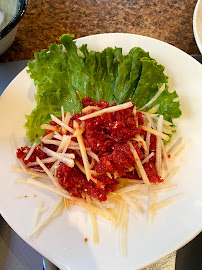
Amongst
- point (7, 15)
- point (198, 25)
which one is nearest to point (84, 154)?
point (198, 25)

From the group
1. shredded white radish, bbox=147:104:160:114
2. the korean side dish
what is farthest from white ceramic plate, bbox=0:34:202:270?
shredded white radish, bbox=147:104:160:114

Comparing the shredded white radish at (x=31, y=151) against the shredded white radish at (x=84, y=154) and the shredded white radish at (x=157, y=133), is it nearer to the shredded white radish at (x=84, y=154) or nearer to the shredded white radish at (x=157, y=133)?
the shredded white radish at (x=84, y=154)

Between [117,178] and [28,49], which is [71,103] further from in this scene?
[28,49]

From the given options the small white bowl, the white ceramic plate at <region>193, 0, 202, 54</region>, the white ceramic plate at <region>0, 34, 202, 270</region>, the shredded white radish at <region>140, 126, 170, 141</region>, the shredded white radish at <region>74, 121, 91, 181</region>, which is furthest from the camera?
the small white bowl

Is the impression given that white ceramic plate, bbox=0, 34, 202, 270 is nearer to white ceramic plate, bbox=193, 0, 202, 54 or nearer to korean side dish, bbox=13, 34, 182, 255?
korean side dish, bbox=13, 34, 182, 255

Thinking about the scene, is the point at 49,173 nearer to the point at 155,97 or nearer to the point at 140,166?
the point at 140,166

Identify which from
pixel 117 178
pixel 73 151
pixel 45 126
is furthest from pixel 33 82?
pixel 117 178

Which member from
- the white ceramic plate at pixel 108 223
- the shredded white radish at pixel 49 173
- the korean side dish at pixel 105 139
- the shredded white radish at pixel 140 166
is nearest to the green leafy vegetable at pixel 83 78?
the korean side dish at pixel 105 139
